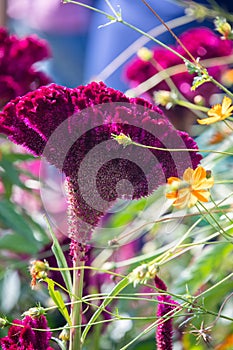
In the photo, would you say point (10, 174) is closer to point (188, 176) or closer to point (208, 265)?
point (208, 265)

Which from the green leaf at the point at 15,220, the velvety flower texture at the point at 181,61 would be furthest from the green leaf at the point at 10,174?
the velvety flower texture at the point at 181,61

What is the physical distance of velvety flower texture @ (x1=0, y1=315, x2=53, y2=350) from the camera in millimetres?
313

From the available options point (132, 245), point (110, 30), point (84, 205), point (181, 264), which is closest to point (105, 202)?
point (84, 205)

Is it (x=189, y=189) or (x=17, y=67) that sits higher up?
(x=17, y=67)

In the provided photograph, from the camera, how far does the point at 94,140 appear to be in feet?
1.04

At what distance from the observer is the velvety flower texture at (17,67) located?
0.60 metres

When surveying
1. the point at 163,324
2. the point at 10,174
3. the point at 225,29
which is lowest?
the point at 163,324

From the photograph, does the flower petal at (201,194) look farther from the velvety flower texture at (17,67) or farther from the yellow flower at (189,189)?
the velvety flower texture at (17,67)

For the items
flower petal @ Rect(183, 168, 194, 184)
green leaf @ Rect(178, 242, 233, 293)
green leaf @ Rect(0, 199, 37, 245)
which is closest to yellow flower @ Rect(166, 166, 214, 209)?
flower petal @ Rect(183, 168, 194, 184)

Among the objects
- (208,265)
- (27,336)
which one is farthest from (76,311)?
(208,265)

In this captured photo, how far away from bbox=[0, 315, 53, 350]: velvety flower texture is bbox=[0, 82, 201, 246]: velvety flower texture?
4 cm

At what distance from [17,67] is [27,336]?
332 mm

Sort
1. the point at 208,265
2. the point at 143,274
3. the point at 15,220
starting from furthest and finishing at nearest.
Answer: the point at 15,220
the point at 208,265
the point at 143,274

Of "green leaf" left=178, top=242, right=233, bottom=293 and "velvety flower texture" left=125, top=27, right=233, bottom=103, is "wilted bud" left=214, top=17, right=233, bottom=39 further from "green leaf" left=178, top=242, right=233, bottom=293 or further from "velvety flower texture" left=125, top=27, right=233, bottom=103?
"velvety flower texture" left=125, top=27, right=233, bottom=103
